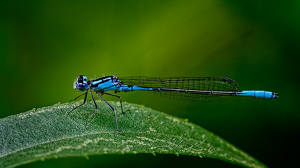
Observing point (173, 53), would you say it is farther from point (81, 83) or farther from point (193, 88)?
point (81, 83)

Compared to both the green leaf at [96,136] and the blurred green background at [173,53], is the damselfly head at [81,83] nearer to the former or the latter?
the green leaf at [96,136]

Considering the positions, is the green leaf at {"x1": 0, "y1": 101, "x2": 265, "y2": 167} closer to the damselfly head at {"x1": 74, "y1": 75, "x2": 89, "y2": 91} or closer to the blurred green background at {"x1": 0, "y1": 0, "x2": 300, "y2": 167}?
the damselfly head at {"x1": 74, "y1": 75, "x2": 89, "y2": 91}

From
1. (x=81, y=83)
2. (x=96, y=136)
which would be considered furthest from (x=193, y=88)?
(x=96, y=136)

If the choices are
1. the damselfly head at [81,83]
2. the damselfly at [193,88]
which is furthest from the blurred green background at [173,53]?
the damselfly head at [81,83]

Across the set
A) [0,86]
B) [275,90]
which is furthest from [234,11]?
[0,86]

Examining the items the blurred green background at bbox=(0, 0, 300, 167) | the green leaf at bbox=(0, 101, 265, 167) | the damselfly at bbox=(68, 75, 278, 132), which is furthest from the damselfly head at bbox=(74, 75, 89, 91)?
the blurred green background at bbox=(0, 0, 300, 167)

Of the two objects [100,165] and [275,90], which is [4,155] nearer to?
[100,165]
